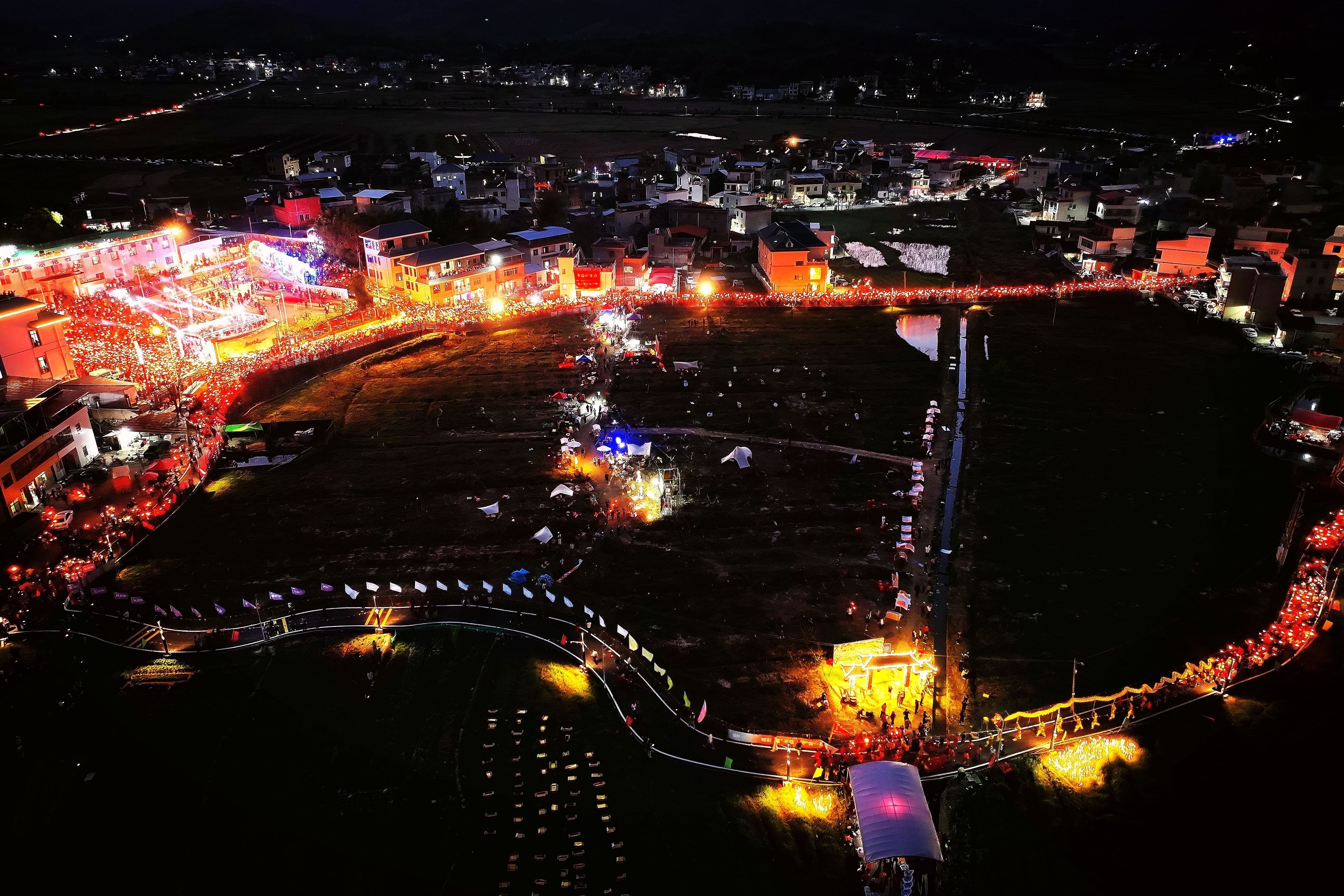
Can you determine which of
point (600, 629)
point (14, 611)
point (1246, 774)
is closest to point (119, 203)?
point (14, 611)

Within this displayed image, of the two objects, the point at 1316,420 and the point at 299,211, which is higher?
the point at 299,211

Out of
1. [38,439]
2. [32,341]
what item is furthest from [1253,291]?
[32,341]

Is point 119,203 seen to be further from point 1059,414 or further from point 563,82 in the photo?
point 563,82

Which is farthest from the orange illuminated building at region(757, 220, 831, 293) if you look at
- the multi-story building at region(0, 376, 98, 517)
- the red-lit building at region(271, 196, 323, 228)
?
the multi-story building at region(0, 376, 98, 517)

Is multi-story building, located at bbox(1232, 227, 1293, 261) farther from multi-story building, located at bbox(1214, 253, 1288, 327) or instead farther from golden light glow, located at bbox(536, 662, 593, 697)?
golden light glow, located at bbox(536, 662, 593, 697)

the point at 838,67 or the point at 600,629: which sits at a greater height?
the point at 838,67

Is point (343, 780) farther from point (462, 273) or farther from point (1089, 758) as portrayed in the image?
point (462, 273)
